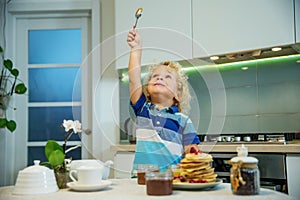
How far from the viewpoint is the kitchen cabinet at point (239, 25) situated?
7.01ft

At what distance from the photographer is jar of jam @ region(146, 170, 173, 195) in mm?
957

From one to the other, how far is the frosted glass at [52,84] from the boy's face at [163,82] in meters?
1.77

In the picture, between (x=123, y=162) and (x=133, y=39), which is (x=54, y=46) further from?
(x=133, y=39)

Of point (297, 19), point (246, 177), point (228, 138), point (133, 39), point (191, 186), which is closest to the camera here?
point (246, 177)

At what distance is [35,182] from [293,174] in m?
1.31

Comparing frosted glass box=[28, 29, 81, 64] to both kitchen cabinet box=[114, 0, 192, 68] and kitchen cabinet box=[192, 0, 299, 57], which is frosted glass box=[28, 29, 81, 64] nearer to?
kitchen cabinet box=[114, 0, 192, 68]

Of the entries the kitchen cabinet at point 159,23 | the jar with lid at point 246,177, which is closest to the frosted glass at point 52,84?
the kitchen cabinet at point 159,23

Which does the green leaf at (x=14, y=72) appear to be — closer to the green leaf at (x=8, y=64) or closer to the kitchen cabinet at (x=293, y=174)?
the green leaf at (x=8, y=64)

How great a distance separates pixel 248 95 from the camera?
99.2 inches

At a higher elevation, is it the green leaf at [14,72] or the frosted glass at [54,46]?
the frosted glass at [54,46]

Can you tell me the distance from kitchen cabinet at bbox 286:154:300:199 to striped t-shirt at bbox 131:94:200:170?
0.73m

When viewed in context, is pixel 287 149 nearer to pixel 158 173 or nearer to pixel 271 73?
pixel 271 73

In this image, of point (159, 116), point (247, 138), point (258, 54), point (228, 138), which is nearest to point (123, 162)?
point (228, 138)

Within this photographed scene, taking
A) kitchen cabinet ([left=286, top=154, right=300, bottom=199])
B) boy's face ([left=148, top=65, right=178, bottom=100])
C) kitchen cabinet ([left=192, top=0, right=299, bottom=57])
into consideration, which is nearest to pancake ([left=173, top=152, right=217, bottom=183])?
boy's face ([left=148, top=65, right=178, bottom=100])
